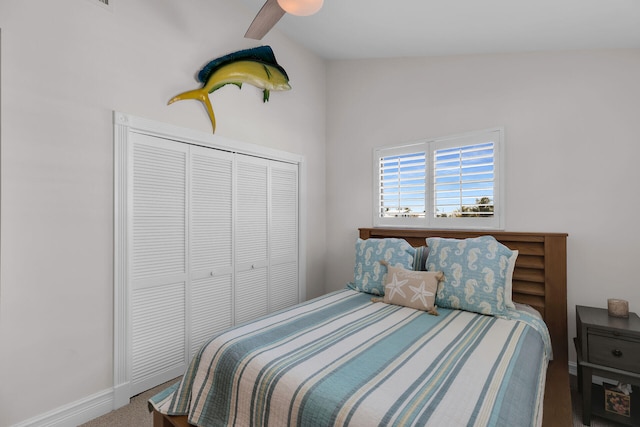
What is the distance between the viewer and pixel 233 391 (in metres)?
1.48

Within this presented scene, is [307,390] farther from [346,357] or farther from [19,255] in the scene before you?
[19,255]

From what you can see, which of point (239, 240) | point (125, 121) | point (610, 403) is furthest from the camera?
point (239, 240)

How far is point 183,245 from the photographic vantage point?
2.43 meters

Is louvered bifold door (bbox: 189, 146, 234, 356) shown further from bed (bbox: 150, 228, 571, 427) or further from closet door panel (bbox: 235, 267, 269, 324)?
bed (bbox: 150, 228, 571, 427)

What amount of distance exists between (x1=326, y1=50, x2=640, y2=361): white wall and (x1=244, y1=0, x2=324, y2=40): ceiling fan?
5.74ft

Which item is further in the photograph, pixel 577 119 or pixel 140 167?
pixel 577 119

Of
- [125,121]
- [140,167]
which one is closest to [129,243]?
[140,167]

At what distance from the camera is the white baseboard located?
69.7 inches

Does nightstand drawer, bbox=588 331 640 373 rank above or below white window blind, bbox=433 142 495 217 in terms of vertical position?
below

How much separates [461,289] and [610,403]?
990 millimetres

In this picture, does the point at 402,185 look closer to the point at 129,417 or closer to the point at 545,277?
the point at 545,277

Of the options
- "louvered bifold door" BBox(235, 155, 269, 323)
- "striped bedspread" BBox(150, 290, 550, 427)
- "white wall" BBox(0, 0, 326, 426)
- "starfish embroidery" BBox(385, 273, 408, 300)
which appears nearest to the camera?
"striped bedspread" BBox(150, 290, 550, 427)

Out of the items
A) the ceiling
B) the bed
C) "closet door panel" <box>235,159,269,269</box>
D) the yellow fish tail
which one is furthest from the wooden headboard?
the yellow fish tail

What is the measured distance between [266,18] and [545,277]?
2646 millimetres
